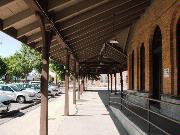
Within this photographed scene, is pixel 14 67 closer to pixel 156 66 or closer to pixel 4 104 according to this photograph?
pixel 4 104

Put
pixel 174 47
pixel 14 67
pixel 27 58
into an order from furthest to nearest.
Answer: pixel 14 67
pixel 27 58
pixel 174 47

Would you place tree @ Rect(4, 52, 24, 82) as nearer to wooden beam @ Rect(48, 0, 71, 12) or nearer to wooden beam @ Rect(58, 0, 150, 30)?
wooden beam @ Rect(58, 0, 150, 30)

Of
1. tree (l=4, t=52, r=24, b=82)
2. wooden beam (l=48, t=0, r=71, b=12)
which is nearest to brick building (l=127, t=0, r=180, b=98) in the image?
wooden beam (l=48, t=0, r=71, b=12)

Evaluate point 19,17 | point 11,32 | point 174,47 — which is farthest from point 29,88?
point 19,17

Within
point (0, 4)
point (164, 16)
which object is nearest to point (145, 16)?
point (164, 16)

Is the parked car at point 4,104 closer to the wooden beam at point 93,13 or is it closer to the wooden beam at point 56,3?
the wooden beam at point 93,13

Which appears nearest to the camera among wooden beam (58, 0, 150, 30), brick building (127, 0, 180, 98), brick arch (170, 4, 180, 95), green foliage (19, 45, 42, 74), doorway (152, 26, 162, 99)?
wooden beam (58, 0, 150, 30)

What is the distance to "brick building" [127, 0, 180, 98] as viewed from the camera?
1162 cm

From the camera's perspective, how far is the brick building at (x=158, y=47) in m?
11.6

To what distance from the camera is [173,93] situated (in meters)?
11.5

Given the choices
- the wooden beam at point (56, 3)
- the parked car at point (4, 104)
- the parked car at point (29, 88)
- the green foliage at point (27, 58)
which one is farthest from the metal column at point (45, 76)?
the green foliage at point (27, 58)

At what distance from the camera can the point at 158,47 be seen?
1458 cm

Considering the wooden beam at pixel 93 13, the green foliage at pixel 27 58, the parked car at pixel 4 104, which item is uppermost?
the green foliage at pixel 27 58

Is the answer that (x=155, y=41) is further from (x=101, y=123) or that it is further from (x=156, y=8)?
(x=101, y=123)
